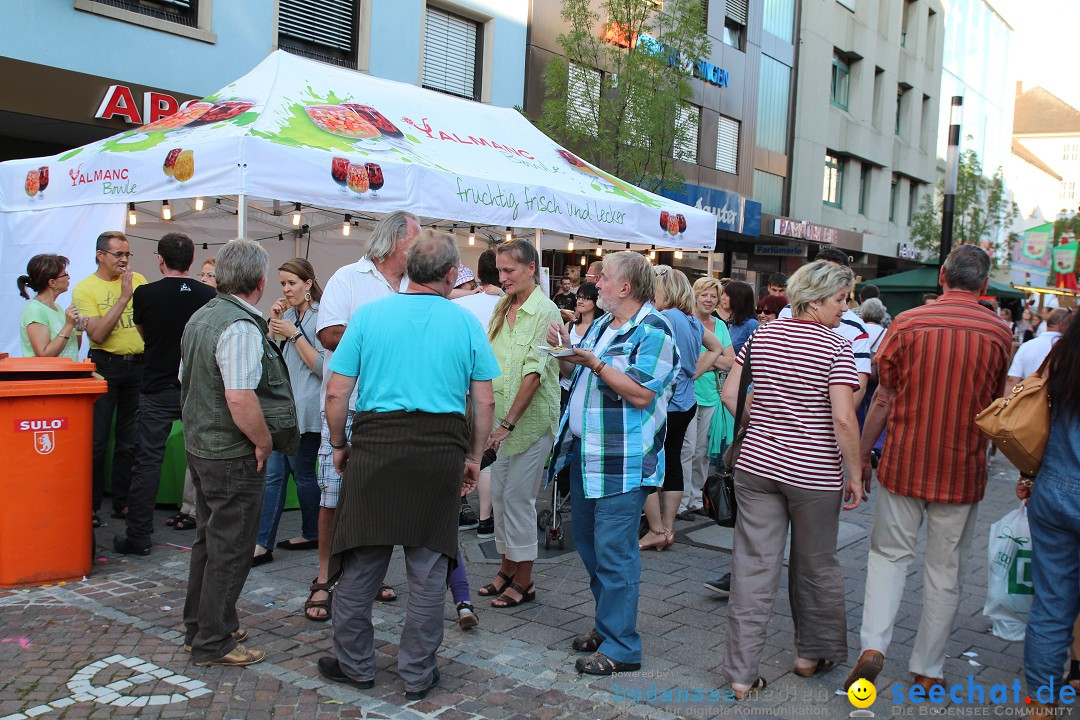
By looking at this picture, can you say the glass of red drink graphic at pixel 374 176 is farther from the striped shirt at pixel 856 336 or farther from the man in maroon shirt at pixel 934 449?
the man in maroon shirt at pixel 934 449

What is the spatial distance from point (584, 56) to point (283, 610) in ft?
39.7

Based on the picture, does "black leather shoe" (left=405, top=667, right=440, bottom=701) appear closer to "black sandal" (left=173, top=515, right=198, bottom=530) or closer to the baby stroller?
the baby stroller

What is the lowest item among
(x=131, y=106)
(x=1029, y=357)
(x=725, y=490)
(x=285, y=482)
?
(x=285, y=482)

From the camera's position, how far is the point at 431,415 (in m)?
3.62

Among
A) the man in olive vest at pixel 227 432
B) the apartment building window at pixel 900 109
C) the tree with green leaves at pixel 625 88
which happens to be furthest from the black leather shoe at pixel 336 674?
the apartment building window at pixel 900 109

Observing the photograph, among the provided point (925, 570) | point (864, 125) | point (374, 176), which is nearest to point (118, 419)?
point (374, 176)

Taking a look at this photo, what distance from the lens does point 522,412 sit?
15.3 feet

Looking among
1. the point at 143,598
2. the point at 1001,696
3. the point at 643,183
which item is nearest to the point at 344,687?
the point at 143,598

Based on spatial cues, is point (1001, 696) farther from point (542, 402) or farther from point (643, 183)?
point (643, 183)

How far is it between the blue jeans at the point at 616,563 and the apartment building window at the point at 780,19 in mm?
21157

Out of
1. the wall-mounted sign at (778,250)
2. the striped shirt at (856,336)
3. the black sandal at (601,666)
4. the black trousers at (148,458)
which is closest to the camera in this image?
the black sandal at (601,666)

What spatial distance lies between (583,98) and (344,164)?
29.0 ft

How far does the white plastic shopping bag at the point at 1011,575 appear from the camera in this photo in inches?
157

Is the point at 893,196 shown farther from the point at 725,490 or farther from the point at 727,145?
the point at 725,490
